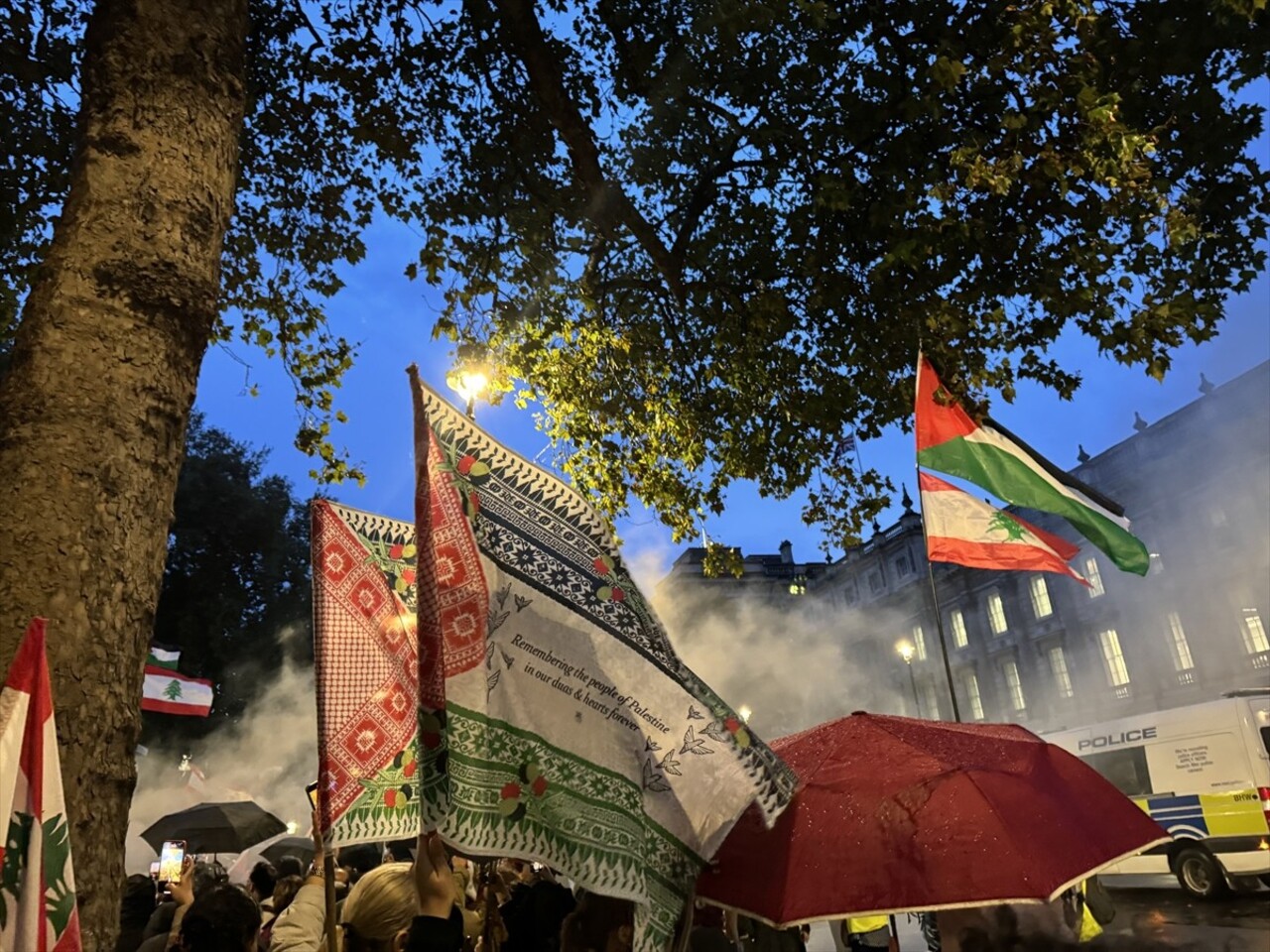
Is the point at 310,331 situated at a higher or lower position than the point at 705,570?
higher

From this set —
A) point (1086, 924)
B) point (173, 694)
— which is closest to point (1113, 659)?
point (1086, 924)

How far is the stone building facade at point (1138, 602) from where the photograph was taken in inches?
1177

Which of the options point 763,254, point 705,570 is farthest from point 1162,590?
point 763,254

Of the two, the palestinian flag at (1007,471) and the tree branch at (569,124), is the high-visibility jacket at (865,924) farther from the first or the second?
the tree branch at (569,124)

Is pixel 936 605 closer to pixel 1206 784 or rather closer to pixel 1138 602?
pixel 1206 784

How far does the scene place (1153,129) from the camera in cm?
618

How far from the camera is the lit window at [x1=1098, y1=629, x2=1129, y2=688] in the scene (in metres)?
35.2

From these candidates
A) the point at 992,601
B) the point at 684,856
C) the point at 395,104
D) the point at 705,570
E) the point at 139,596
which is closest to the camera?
the point at 139,596

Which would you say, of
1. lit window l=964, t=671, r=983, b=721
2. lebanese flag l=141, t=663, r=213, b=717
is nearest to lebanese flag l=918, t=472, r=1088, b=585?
lebanese flag l=141, t=663, r=213, b=717

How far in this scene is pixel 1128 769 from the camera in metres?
15.4

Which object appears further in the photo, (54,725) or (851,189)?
(851,189)

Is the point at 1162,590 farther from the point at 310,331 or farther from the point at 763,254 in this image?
the point at 310,331

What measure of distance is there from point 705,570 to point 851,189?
5376mm

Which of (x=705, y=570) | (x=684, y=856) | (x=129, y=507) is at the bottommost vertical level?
(x=684, y=856)
